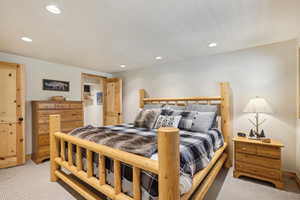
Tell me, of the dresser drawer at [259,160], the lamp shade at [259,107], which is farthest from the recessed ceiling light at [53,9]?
the dresser drawer at [259,160]

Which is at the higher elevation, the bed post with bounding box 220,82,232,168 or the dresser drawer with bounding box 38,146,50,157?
Result: the bed post with bounding box 220,82,232,168

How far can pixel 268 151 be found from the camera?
2094 mm

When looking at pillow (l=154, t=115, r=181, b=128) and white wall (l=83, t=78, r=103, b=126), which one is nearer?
pillow (l=154, t=115, r=181, b=128)

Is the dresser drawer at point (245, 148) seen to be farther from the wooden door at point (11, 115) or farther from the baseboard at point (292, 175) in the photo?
the wooden door at point (11, 115)

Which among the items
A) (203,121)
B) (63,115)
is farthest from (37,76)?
(203,121)

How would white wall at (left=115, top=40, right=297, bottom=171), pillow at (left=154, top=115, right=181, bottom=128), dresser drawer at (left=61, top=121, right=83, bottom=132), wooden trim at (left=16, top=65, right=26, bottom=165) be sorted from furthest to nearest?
1. dresser drawer at (left=61, top=121, right=83, bottom=132)
2. wooden trim at (left=16, top=65, right=26, bottom=165)
3. pillow at (left=154, top=115, right=181, bottom=128)
4. white wall at (left=115, top=40, right=297, bottom=171)

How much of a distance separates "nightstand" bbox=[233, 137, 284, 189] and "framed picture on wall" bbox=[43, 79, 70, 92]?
4.02 m

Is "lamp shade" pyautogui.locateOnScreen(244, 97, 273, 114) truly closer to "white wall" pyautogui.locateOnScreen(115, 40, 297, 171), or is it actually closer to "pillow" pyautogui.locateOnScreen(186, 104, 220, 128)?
"white wall" pyautogui.locateOnScreen(115, 40, 297, 171)

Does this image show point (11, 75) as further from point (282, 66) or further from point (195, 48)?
point (282, 66)

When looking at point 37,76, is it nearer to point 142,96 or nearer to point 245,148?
point 142,96

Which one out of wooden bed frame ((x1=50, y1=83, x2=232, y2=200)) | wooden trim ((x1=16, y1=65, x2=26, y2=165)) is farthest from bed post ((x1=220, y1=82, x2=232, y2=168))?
wooden trim ((x1=16, y1=65, x2=26, y2=165))

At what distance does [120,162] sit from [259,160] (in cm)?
211

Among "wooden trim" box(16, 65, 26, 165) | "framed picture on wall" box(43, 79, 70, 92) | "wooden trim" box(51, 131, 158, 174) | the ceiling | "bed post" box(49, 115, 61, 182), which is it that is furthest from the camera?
"framed picture on wall" box(43, 79, 70, 92)

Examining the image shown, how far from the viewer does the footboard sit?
905 mm
